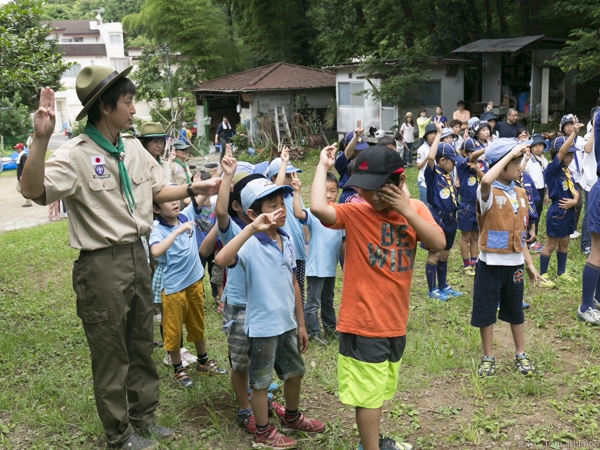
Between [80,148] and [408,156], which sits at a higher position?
[80,148]

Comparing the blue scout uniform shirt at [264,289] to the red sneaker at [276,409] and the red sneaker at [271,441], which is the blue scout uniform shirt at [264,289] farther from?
the red sneaker at [276,409]

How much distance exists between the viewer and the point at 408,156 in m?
19.9

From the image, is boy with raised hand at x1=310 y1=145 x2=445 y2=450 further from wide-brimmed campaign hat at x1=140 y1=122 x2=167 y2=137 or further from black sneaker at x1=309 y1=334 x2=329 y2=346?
wide-brimmed campaign hat at x1=140 y1=122 x2=167 y2=137

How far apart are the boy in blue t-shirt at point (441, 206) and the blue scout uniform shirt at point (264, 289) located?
3.60m

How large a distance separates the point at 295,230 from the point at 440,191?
7.87ft

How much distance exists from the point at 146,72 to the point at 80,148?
115 feet

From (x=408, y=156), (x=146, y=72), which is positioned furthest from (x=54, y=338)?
(x=146, y=72)

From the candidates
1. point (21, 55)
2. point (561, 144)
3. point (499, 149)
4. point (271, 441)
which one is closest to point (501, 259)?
point (499, 149)

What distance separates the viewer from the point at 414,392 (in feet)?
15.3

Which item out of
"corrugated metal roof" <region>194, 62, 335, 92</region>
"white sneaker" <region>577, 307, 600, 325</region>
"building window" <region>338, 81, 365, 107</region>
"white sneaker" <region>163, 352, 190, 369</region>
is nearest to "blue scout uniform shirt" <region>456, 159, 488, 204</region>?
"white sneaker" <region>577, 307, 600, 325</region>

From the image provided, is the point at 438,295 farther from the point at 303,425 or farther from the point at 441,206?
the point at 303,425

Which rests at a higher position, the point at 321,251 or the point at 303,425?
the point at 321,251

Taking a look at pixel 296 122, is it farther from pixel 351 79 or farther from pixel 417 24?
pixel 417 24

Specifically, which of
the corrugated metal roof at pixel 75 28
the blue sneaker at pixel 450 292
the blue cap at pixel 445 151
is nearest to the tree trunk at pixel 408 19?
the blue cap at pixel 445 151
